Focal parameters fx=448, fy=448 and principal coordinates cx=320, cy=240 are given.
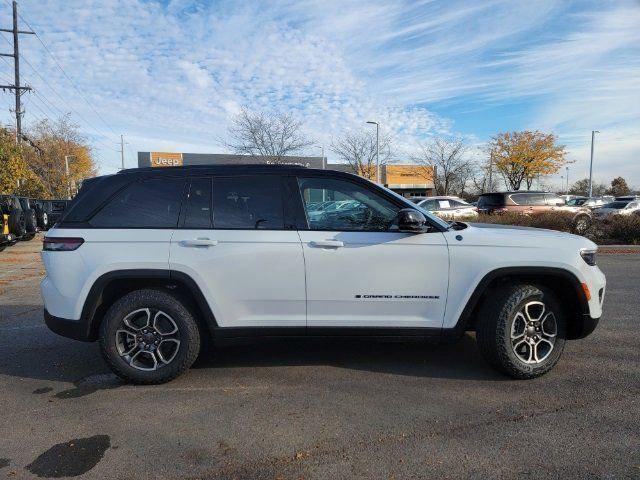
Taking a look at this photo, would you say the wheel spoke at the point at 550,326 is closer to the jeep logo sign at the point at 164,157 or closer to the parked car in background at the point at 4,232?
the parked car in background at the point at 4,232

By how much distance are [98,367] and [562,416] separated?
3980 millimetres

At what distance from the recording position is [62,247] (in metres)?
3.66

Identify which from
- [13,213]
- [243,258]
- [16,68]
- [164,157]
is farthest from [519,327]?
[164,157]

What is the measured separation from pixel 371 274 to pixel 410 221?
54 cm

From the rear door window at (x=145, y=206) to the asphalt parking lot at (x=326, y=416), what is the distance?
4.58 ft

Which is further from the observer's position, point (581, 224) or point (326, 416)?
point (581, 224)

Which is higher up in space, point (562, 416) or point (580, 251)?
point (580, 251)

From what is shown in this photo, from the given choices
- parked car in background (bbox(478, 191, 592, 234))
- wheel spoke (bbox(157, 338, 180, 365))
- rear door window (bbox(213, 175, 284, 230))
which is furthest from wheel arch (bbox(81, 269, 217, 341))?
parked car in background (bbox(478, 191, 592, 234))

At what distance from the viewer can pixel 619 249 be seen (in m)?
12.6

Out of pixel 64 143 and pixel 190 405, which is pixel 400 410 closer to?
pixel 190 405

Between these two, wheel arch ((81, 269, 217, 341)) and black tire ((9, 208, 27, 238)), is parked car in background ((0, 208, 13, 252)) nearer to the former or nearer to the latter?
black tire ((9, 208, 27, 238))

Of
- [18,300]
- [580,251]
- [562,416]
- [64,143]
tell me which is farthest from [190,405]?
[64,143]

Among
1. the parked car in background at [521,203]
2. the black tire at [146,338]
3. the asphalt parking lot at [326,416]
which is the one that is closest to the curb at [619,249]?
the parked car in background at [521,203]

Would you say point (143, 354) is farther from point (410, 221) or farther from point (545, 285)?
point (545, 285)
